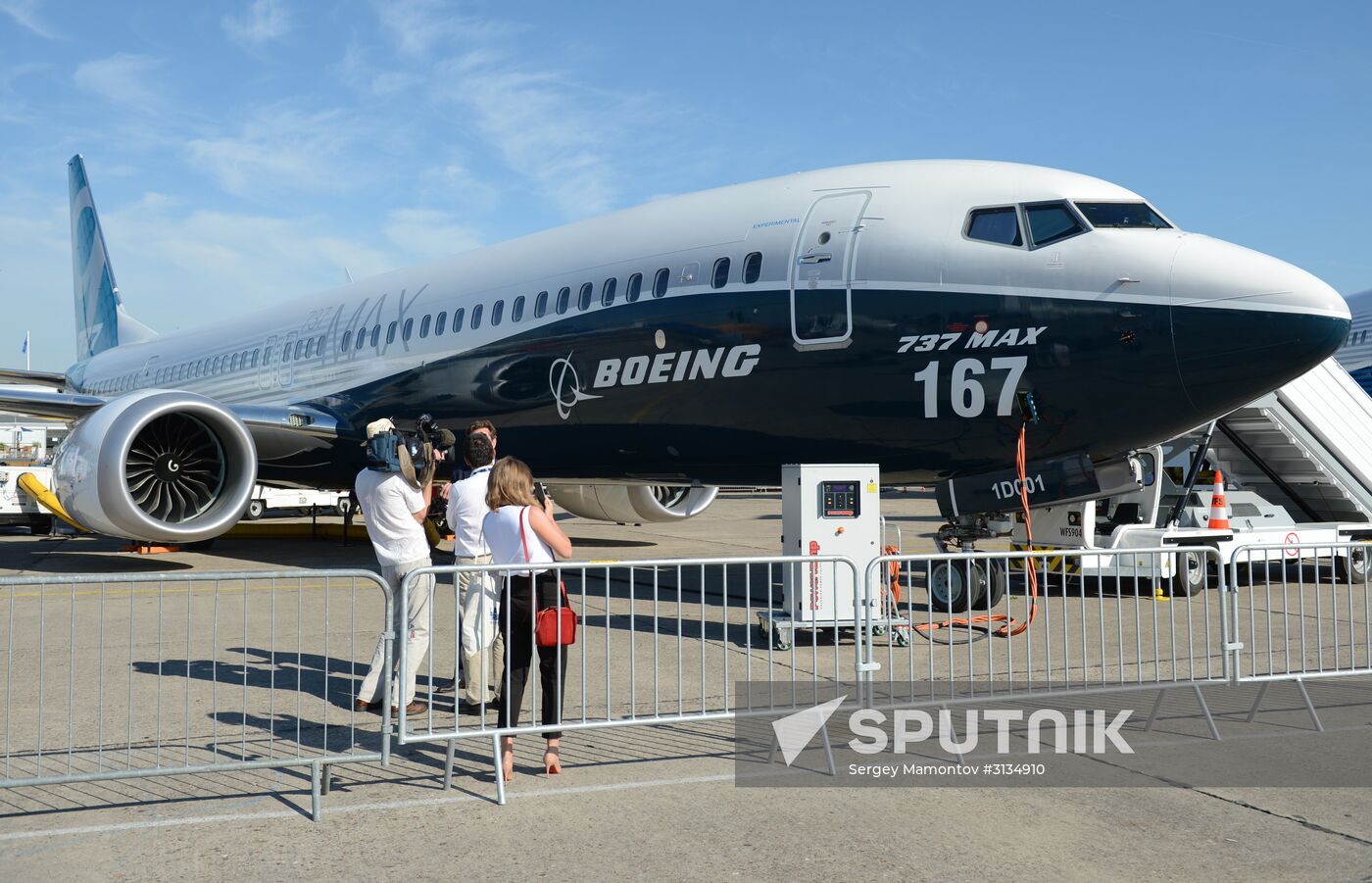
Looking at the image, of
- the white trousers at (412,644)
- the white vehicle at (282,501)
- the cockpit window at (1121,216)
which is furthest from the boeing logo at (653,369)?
the white vehicle at (282,501)

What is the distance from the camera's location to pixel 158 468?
11.6m

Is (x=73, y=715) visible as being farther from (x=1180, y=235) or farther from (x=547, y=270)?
(x=1180, y=235)

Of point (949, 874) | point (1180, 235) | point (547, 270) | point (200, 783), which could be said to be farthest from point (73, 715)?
point (1180, 235)

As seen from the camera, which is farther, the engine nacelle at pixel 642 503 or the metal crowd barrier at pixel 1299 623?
the engine nacelle at pixel 642 503

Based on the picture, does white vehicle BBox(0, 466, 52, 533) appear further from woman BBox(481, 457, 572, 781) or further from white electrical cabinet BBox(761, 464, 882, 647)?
→ woman BBox(481, 457, 572, 781)

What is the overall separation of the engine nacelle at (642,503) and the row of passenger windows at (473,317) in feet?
10.2

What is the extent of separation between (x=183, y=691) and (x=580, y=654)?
2.40m

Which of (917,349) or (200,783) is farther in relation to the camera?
(917,349)

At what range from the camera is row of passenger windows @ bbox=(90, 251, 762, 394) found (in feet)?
30.0

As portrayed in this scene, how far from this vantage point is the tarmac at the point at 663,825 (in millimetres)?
3625

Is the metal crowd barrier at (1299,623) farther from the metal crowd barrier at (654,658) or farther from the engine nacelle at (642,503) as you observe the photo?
the engine nacelle at (642,503)

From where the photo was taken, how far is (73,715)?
5715mm

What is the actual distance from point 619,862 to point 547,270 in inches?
313

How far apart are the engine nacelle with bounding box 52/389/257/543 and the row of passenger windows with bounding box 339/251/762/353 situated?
2140 mm
